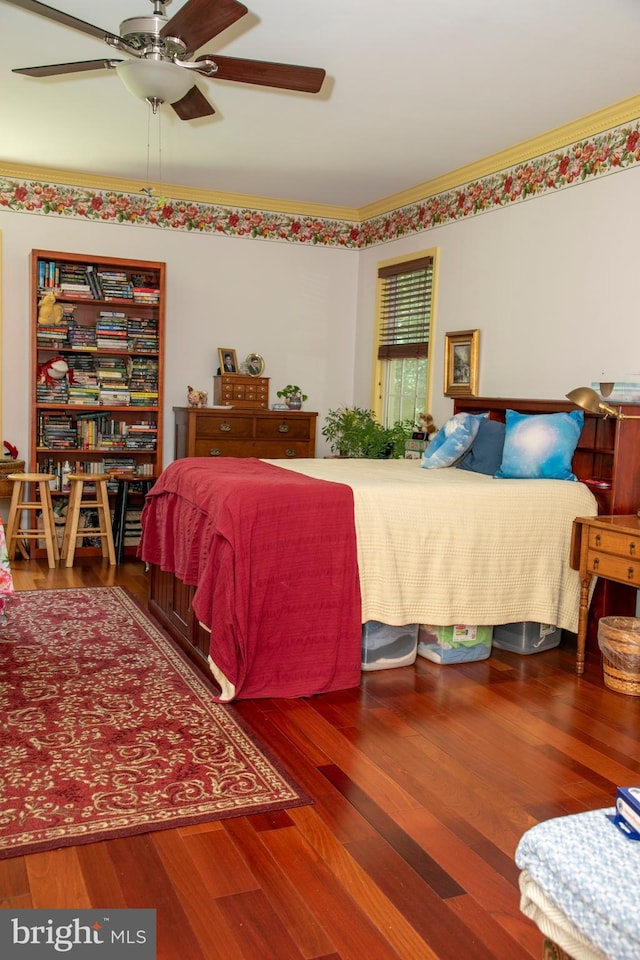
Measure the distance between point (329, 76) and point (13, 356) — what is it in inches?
130

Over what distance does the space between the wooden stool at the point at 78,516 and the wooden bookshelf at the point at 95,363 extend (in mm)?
191

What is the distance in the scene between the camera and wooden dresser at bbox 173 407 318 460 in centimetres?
617

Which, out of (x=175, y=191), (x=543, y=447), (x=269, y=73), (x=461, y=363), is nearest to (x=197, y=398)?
(x=175, y=191)

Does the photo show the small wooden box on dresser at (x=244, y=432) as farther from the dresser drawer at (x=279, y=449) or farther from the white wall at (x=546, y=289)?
the white wall at (x=546, y=289)

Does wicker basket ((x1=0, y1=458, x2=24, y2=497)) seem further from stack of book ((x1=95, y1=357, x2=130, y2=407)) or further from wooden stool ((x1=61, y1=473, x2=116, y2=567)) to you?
stack of book ((x1=95, y1=357, x2=130, y2=407))

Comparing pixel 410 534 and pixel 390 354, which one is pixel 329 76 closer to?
pixel 410 534

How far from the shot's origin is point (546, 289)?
16.0ft

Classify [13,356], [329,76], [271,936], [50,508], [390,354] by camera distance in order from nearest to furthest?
[271,936] → [329,76] → [50,508] → [13,356] → [390,354]

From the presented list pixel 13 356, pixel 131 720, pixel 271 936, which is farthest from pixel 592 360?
pixel 13 356

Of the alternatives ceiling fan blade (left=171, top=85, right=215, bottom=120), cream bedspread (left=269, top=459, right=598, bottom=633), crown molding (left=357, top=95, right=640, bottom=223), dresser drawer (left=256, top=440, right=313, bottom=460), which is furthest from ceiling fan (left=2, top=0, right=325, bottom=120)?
dresser drawer (left=256, top=440, right=313, bottom=460)

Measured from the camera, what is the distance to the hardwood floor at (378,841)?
76.2 inches

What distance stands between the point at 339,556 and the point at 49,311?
3464 millimetres

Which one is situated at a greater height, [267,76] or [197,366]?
[267,76]

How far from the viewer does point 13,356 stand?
6137 millimetres
